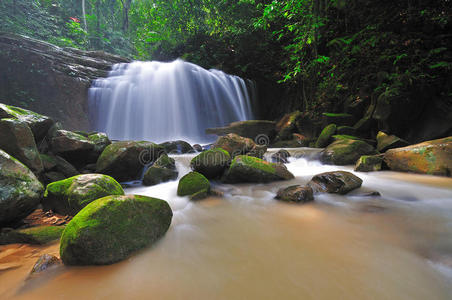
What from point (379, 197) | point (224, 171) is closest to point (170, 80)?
point (224, 171)

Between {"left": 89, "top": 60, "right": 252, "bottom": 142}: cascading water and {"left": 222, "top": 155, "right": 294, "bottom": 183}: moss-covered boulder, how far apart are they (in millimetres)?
6567

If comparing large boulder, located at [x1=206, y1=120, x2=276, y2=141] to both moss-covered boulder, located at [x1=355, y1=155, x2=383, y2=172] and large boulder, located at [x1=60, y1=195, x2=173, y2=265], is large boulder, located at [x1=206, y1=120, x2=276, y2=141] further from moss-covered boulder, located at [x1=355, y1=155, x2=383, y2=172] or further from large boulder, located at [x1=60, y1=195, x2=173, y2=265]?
large boulder, located at [x1=60, y1=195, x2=173, y2=265]

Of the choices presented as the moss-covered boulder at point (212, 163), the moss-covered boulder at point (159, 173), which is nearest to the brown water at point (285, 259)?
the moss-covered boulder at point (212, 163)

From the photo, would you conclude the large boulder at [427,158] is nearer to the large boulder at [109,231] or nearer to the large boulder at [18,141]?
the large boulder at [109,231]

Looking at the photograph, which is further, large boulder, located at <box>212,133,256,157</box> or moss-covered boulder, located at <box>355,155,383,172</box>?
large boulder, located at <box>212,133,256,157</box>

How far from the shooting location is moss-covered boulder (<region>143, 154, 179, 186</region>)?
446 cm

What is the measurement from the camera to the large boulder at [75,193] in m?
2.55

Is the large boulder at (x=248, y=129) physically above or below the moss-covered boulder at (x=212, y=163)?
above

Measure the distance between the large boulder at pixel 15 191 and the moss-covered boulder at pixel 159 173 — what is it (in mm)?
2012

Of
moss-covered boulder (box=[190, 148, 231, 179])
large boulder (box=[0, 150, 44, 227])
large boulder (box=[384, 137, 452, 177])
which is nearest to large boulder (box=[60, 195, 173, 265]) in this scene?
large boulder (box=[0, 150, 44, 227])

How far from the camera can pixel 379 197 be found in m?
3.19

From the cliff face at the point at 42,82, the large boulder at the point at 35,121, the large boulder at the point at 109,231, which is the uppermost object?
the cliff face at the point at 42,82

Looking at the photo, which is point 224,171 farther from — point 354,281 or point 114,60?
point 114,60

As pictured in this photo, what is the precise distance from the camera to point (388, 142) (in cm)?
555
